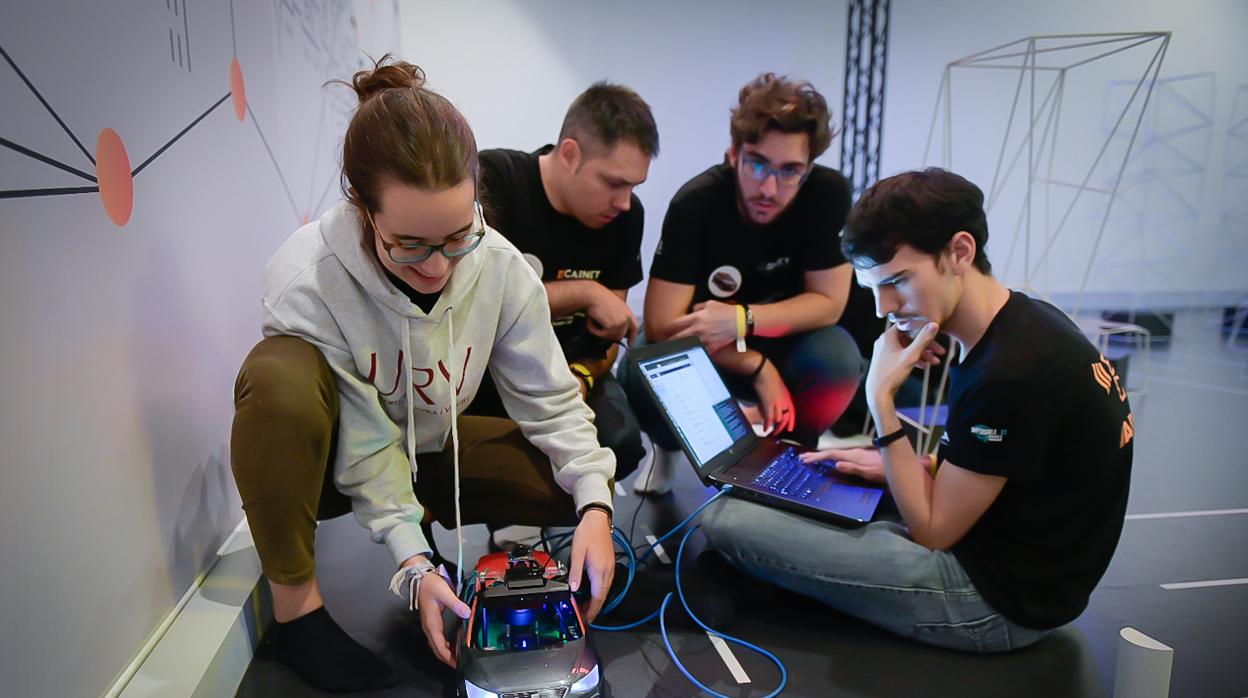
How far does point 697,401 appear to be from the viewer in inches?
58.6

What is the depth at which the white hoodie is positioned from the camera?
1.05 metres

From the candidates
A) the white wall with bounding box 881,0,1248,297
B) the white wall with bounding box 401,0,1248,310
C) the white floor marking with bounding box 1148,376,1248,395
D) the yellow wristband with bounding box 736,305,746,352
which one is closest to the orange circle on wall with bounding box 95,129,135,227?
the yellow wristband with bounding box 736,305,746,352

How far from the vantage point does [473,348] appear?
118 cm

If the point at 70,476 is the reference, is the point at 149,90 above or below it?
above

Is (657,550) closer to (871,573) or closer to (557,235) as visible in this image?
(871,573)

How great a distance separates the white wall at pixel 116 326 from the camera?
2.42ft

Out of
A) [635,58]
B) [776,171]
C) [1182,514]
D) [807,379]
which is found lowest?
[1182,514]

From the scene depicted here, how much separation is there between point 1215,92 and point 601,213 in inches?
197

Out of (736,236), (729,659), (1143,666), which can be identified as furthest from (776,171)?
(1143,666)

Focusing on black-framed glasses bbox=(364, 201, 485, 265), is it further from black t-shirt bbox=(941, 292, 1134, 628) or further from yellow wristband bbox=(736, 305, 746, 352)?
yellow wristband bbox=(736, 305, 746, 352)

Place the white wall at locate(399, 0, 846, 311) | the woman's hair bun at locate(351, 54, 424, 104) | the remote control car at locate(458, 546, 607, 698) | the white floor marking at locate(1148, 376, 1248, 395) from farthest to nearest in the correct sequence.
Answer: the white wall at locate(399, 0, 846, 311)
the white floor marking at locate(1148, 376, 1248, 395)
the woman's hair bun at locate(351, 54, 424, 104)
the remote control car at locate(458, 546, 607, 698)

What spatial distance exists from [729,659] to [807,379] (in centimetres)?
81

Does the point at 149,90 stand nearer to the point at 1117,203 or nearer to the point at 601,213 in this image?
the point at 601,213

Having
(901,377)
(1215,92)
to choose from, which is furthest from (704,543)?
(1215,92)
